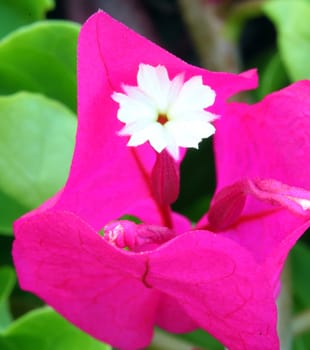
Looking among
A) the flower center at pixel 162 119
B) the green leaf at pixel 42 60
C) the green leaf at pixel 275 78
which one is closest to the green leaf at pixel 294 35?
the green leaf at pixel 275 78

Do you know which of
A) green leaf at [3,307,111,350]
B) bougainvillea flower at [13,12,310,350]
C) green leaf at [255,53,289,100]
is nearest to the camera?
bougainvillea flower at [13,12,310,350]

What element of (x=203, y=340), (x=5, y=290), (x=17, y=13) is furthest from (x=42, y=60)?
(x=203, y=340)

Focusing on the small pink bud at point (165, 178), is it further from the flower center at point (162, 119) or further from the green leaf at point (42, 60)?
the green leaf at point (42, 60)

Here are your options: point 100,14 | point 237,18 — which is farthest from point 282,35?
point 100,14

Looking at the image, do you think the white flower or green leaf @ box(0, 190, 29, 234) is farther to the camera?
green leaf @ box(0, 190, 29, 234)

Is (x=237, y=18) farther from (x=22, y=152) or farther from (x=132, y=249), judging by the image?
(x=132, y=249)

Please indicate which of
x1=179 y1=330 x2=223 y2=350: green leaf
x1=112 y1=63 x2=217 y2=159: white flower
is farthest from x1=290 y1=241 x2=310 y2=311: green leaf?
x1=112 y1=63 x2=217 y2=159: white flower

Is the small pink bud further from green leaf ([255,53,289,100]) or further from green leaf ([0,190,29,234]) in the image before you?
green leaf ([255,53,289,100])
